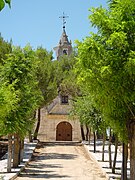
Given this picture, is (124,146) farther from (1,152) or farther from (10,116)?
(1,152)

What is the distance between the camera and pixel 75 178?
14.4 m

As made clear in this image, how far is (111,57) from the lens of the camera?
8.91 meters

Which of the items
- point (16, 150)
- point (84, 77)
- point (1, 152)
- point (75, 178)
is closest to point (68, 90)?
point (1, 152)

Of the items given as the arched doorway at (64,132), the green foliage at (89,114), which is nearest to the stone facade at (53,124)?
the arched doorway at (64,132)

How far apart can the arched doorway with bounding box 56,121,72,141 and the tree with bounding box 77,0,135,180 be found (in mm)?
33369

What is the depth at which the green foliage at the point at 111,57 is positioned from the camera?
8.71 m

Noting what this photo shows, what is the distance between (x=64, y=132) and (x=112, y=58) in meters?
35.0

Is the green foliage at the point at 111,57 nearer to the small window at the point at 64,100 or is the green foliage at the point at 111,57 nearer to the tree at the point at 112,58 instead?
the tree at the point at 112,58

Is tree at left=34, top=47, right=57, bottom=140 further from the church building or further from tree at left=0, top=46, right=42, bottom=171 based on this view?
tree at left=0, top=46, right=42, bottom=171

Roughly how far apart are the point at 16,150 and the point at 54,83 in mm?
18533

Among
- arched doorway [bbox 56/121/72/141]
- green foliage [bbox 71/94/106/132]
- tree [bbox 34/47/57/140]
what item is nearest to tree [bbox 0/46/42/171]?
green foliage [bbox 71/94/106/132]

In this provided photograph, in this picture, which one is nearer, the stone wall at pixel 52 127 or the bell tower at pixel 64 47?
the stone wall at pixel 52 127

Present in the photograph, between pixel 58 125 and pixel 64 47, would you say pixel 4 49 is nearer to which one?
pixel 58 125

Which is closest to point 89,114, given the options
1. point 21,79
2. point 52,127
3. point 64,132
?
point 21,79
